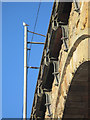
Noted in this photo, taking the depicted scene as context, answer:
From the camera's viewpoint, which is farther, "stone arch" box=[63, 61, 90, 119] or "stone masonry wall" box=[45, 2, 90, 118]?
"stone arch" box=[63, 61, 90, 119]

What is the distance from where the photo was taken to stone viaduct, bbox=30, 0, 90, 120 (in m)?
5.04

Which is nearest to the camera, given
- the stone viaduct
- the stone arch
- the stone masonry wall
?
the stone masonry wall

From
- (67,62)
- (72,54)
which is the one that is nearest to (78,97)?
(67,62)

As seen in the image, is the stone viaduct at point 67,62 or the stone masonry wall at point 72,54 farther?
the stone viaduct at point 67,62

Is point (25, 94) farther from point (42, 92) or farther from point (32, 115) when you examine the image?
point (42, 92)

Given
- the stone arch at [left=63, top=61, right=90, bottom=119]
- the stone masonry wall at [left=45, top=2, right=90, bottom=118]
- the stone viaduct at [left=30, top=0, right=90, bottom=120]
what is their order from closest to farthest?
the stone masonry wall at [left=45, top=2, right=90, bottom=118] → the stone viaduct at [left=30, top=0, right=90, bottom=120] → the stone arch at [left=63, top=61, right=90, bottom=119]

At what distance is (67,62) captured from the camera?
19.6 ft

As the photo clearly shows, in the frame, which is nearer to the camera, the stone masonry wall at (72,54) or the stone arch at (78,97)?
the stone masonry wall at (72,54)

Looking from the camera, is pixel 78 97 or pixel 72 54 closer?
pixel 72 54

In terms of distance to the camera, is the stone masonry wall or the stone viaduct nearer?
the stone masonry wall

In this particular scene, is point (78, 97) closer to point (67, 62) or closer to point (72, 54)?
point (67, 62)

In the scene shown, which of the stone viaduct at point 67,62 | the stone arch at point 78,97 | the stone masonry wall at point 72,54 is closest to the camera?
the stone masonry wall at point 72,54

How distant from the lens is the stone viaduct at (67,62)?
198 inches

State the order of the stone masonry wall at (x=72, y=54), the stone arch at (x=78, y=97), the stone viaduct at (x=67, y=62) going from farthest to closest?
the stone arch at (x=78, y=97) → the stone viaduct at (x=67, y=62) → the stone masonry wall at (x=72, y=54)
